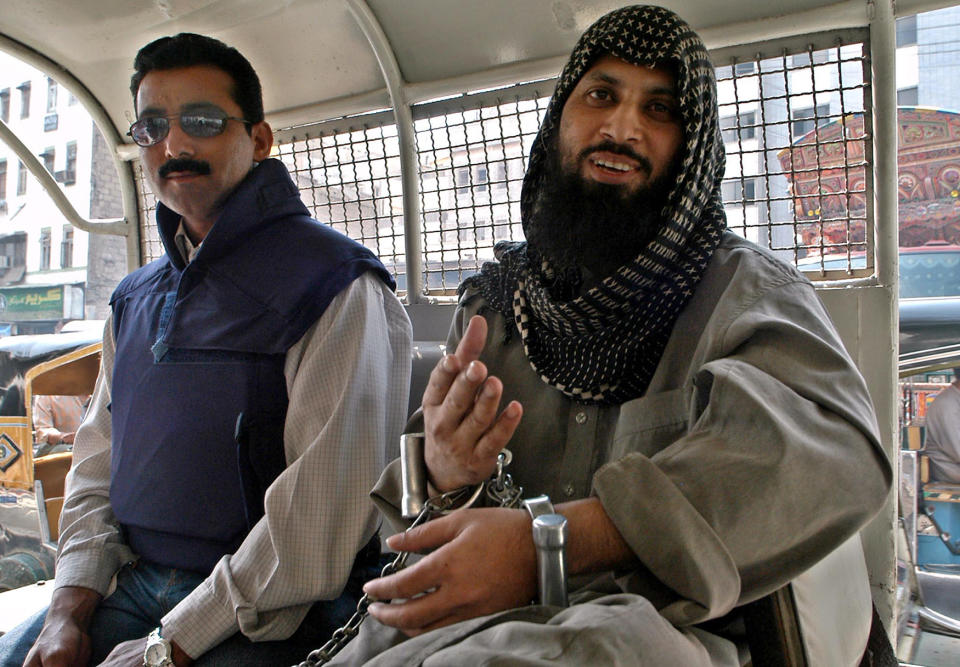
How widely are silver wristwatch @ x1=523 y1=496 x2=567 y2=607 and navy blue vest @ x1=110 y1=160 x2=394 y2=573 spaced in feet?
2.83

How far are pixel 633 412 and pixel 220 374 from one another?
979 millimetres

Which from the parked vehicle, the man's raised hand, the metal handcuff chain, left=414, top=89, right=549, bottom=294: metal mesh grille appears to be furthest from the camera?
left=414, top=89, right=549, bottom=294: metal mesh grille

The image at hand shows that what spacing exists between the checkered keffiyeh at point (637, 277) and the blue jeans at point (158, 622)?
27.6 inches

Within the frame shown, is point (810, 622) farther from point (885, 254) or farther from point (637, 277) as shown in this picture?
point (885, 254)

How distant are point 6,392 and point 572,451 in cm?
425

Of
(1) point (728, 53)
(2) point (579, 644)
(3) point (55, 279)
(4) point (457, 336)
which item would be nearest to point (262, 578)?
(4) point (457, 336)

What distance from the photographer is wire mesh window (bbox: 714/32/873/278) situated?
72.1 inches

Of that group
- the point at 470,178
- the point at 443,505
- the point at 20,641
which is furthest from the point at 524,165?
the point at 20,641

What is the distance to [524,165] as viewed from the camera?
2352 millimetres

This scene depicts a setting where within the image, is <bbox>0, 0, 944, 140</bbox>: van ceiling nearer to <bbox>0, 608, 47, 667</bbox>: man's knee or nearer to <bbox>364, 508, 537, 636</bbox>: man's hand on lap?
<bbox>364, 508, 537, 636</bbox>: man's hand on lap

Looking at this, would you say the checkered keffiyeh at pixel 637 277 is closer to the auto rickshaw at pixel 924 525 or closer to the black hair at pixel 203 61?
the black hair at pixel 203 61

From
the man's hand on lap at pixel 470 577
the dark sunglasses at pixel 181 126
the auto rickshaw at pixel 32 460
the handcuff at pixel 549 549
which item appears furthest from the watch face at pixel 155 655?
the auto rickshaw at pixel 32 460

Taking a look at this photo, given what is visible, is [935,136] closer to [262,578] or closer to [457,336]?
[457,336]

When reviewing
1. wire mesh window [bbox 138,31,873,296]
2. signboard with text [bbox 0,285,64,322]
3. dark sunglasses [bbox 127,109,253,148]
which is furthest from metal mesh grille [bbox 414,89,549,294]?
signboard with text [bbox 0,285,64,322]
